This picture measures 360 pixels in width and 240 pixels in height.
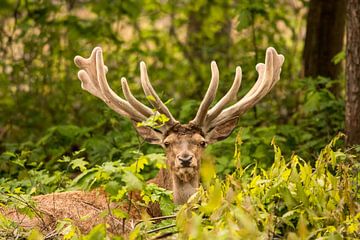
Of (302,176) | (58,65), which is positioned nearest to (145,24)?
(58,65)

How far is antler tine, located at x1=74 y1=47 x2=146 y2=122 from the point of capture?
7824mm

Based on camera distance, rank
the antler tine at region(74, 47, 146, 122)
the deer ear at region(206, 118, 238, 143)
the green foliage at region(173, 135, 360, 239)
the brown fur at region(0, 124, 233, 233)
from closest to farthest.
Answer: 1. the green foliage at region(173, 135, 360, 239)
2. the brown fur at region(0, 124, 233, 233)
3. the antler tine at region(74, 47, 146, 122)
4. the deer ear at region(206, 118, 238, 143)

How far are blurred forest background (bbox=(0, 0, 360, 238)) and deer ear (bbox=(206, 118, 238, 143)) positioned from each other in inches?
9.6

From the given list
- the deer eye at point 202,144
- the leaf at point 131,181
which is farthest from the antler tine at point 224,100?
the leaf at point 131,181

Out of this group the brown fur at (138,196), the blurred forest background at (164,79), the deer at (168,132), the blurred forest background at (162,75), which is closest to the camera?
the brown fur at (138,196)

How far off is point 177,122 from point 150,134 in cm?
34

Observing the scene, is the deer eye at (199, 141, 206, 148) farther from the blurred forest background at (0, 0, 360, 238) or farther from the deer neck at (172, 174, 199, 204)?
the blurred forest background at (0, 0, 360, 238)

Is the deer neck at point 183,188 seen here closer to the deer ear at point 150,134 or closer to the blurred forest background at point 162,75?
the deer ear at point 150,134

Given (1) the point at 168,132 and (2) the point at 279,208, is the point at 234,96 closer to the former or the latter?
(1) the point at 168,132

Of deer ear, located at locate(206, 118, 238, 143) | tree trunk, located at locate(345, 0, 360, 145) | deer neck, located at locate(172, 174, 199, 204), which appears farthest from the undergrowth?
tree trunk, located at locate(345, 0, 360, 145)

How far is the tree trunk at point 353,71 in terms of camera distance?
8352 millimetres

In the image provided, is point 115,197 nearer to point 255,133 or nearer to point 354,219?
point 354,219

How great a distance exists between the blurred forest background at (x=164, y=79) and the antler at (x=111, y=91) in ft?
1.76

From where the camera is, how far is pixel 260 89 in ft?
26.6
